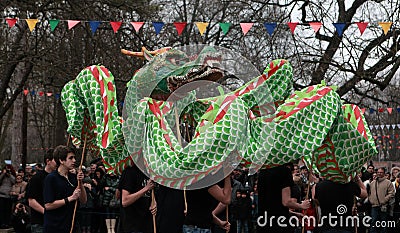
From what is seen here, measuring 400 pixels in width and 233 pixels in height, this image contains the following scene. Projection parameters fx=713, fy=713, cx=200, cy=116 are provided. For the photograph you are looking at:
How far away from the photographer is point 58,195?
7.72 metres

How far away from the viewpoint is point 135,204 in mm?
7133

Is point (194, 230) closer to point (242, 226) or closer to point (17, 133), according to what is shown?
point (242, 226)

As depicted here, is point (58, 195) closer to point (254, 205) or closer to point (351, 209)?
point (351, 209)

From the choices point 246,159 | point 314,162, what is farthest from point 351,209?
point 246,159

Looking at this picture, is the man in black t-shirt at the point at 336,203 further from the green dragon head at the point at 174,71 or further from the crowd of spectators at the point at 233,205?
the crowd of spectators at the point at 233,205

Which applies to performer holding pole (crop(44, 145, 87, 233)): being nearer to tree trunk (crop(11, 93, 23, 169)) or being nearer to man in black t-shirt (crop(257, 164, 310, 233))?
man in black t-shirt (crop(257, 164, 310, 233))

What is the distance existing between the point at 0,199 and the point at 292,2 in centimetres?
819

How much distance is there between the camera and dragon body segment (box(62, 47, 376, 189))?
6117 mm

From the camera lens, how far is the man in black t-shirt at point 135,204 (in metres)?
7.04

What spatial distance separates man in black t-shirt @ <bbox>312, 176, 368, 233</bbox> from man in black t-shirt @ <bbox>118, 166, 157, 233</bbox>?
1.86 m

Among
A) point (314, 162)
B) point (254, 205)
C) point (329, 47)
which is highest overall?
point (329, 47)

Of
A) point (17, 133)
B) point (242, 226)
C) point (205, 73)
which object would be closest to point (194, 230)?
point (205, 73)

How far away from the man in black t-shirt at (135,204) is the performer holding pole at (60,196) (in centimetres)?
84

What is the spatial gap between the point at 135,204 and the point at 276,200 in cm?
149
